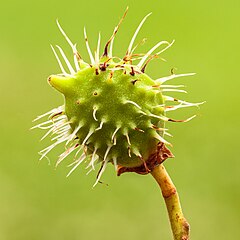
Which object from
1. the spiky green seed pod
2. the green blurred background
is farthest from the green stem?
the green blurred background

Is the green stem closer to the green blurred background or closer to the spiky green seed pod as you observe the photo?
the spiky green seed pod

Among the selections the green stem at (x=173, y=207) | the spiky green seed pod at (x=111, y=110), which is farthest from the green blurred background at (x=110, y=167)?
the spiky green seed pod at (x=111, y=110)

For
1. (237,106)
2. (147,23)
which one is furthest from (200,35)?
(237,106)

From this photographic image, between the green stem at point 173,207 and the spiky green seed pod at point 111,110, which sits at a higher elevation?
the spiky green seed pod at point 111,110

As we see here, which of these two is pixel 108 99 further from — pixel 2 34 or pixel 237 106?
pixel 2 34

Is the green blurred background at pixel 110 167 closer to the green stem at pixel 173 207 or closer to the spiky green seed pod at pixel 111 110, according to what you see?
the green stem at pixel 173 207

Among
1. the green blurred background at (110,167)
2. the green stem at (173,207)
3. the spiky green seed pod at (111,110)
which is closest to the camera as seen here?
the spiky green seed pod at (111,110)

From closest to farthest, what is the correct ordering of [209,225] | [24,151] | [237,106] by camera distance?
[209,225]
[24,151]
[237,106]
